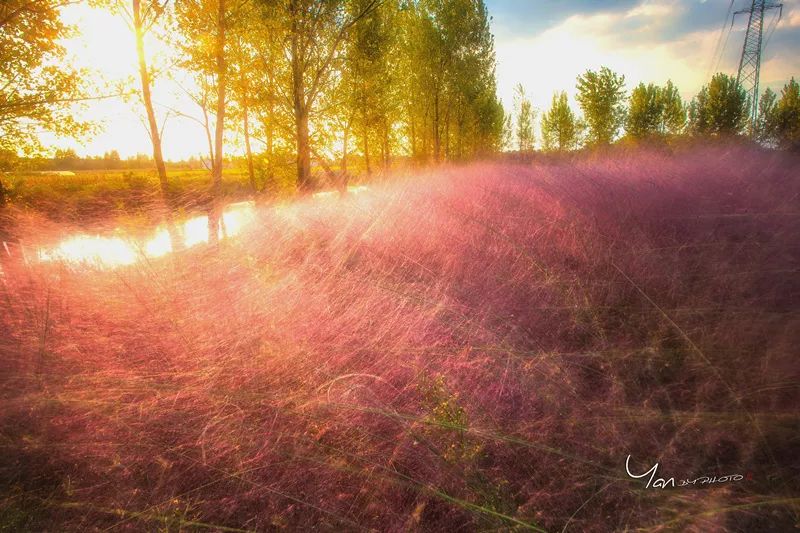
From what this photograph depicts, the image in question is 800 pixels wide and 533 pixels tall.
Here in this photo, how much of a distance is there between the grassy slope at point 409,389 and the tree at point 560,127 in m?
30.3

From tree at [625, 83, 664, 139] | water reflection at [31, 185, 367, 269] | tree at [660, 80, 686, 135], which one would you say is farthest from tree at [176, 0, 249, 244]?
tree at [660, 80, 686, 135]

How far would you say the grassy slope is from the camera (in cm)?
166

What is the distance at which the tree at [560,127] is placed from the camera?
30780 millimetres

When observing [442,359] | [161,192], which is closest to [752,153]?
[442,359]

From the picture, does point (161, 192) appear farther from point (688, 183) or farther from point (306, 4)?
point (688, 183)

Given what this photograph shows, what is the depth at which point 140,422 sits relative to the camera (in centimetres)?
202

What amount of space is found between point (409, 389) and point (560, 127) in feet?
116

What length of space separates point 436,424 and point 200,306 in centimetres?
230

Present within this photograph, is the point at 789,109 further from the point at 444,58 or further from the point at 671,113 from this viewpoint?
the point at 444,58

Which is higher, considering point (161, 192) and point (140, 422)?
point (161, 192)

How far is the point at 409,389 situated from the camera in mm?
2197

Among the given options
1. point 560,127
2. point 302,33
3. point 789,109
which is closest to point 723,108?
point 789,109

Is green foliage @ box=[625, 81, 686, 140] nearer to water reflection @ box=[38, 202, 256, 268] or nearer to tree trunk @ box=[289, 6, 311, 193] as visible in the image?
tree trunk @ box=[289, 6, 311, 193]

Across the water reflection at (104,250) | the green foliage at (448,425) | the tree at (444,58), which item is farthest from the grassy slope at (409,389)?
the tree at (444,58)
